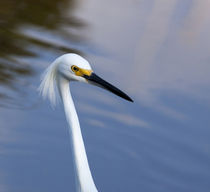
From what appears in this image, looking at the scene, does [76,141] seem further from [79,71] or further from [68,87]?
[79,71]

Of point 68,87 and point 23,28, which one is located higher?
point 23,28

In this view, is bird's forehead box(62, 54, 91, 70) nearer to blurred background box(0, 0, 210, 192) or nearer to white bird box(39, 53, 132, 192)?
white bird box(39, 53, 132, 192)

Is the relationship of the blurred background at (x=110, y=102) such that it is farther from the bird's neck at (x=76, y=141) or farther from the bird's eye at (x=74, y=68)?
the bird's eye at (x=74, y=68)

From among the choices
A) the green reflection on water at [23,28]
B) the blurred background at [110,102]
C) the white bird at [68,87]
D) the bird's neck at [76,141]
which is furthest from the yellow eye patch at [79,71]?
the green reflection on water at [23,28]

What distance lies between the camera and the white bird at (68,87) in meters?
3.54

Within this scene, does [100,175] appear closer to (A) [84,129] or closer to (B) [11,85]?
(A) [84,129]

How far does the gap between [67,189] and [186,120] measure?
6.99ft

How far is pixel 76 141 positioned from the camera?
366 centimetres

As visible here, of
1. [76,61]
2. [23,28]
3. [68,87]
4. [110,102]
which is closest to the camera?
[76,61]

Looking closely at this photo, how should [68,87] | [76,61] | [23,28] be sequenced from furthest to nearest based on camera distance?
[23,28], [68,87], [76,61]

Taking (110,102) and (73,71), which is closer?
(73,71)

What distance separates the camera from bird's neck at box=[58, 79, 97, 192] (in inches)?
142

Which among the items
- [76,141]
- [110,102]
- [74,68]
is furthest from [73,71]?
[110,102]

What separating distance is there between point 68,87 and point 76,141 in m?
0.38
